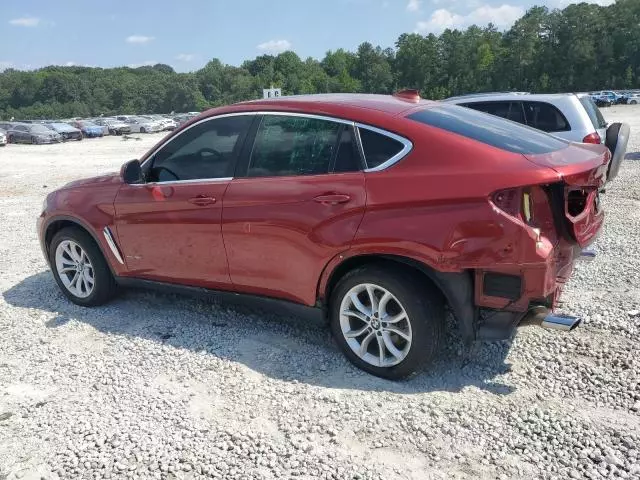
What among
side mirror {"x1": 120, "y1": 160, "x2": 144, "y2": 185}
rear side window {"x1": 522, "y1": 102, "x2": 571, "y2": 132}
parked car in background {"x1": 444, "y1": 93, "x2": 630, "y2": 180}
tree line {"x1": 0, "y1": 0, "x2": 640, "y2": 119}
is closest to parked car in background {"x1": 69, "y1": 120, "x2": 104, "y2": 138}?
parked car in background {"x1": 444, "y1": 93, "x2": 630, "y2": 180}

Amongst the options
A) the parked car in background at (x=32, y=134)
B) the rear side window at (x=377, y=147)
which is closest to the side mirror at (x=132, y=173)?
the rear side window at (x=377, y=147)

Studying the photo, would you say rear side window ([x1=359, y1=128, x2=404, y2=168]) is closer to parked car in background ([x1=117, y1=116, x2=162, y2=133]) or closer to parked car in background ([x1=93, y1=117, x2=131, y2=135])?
parked car in background ([x1=117, y1=116, x2=162, y2=133])

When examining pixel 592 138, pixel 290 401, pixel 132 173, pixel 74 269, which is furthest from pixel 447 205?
pixel 592 138

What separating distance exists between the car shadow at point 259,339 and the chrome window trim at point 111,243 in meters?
0.52

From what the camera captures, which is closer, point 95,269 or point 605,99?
point 95,269

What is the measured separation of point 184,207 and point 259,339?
116 centimetres

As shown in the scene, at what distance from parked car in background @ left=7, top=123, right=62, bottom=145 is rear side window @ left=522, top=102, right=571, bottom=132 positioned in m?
37.7

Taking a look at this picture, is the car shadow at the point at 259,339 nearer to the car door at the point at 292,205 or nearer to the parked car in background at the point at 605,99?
the car door at the point at 292,205

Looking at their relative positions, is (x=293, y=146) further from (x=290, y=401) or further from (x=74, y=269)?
(x=74, y=269)

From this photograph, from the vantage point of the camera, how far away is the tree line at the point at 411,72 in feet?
330

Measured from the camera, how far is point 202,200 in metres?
4.14

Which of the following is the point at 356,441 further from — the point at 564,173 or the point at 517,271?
the point at 564,173

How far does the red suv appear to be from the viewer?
3137 millimetres

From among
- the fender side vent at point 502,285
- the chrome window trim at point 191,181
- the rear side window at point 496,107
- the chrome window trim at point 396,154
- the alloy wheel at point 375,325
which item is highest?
the rear side window at point 496,107
